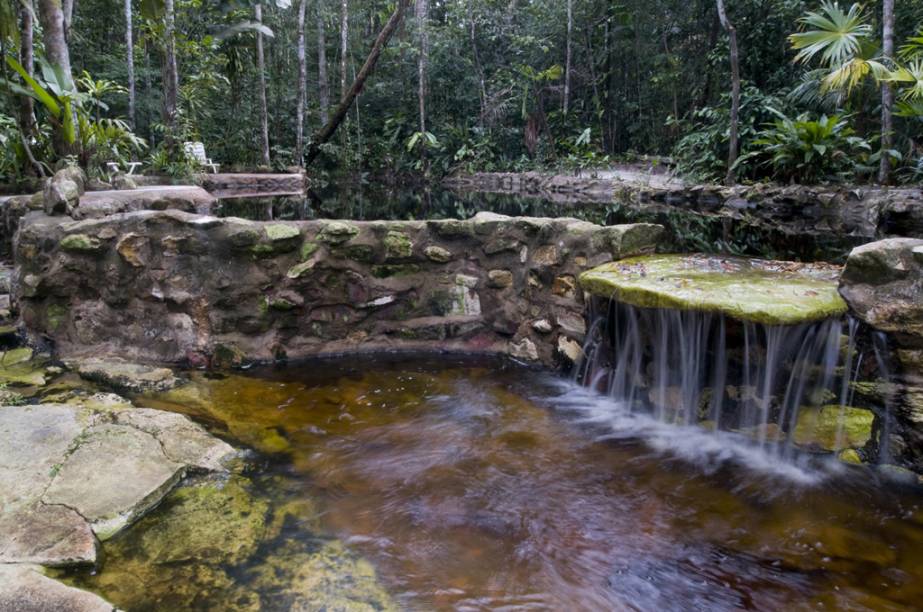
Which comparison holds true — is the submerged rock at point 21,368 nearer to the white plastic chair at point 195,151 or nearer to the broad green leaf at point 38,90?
the broad green leaf at point 38,90

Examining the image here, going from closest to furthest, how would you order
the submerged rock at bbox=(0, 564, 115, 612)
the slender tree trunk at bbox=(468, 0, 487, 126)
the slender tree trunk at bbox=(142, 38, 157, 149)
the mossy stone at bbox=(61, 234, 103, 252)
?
the submerged rock at bbox=(0, 564, 115, 612) → the mossy stone at bbox=(61, 234, 103, 252) → the slender tree trunk at bbox=(142, 38, 157, 149) → the slender tree trunk at bbox=(468, 0, 487, 126)

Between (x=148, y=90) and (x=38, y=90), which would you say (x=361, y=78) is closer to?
(x=148, y=90)

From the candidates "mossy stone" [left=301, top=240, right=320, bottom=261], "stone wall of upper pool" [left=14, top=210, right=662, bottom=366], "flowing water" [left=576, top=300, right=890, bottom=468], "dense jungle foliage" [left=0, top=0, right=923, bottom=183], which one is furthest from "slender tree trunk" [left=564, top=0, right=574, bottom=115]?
"flowing water" [left=576, top=300, right=890, bottom=468]

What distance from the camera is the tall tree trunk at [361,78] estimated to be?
1362cm

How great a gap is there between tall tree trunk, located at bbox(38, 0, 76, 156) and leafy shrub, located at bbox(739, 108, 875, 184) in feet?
36.8

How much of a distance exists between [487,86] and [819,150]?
14.0m

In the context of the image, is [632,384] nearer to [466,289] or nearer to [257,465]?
[466,289]

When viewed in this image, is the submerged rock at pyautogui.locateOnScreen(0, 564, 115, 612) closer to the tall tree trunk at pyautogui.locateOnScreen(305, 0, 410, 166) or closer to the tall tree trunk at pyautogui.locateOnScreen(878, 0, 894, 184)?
the tall tree trunk at pyautogui.locateOnScreen(878, 0, 894, 184)

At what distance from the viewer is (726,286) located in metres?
3.27

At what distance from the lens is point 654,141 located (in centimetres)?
1964

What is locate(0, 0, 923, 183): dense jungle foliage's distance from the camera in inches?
354

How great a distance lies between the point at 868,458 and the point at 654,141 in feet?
60.3

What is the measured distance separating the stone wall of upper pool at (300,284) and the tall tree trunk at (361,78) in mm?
10633

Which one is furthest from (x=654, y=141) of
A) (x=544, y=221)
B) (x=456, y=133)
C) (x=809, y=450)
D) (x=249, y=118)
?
(x=809, y=450)
